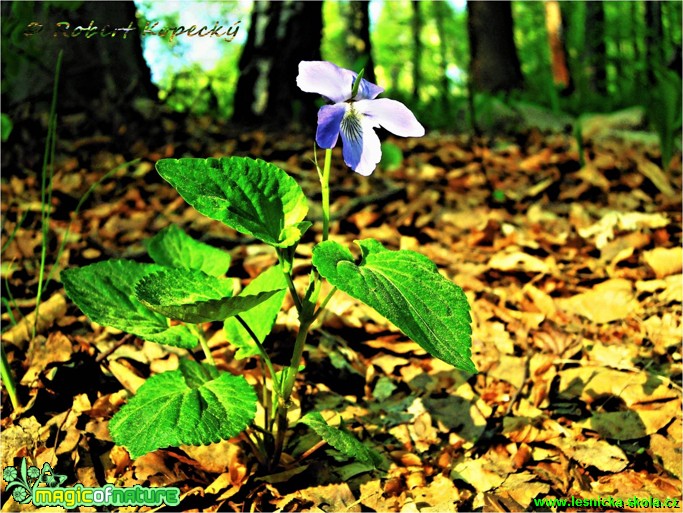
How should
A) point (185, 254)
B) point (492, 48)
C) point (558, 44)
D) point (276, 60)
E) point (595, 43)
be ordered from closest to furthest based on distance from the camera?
point (185, 254) < point (276, 60) < point (492, 48) < point (558, 44) < point (595, 43)

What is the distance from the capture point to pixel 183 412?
1168mm

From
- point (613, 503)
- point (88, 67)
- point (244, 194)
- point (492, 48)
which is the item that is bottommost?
point (613, 503)

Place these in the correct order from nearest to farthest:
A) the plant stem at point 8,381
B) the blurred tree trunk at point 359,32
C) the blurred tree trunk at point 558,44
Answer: the plant stem at point 8,381 → the blurred tree trunk at point 359,32 → the blurred tree trunk at point 558,44

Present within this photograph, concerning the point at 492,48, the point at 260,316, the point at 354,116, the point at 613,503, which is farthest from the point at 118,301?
the point at 492,48

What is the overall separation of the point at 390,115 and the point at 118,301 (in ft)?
2.57

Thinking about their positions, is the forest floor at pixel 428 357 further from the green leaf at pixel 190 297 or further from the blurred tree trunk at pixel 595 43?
the blurred tree trunk at pixel 595 43

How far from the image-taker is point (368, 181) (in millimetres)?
3416

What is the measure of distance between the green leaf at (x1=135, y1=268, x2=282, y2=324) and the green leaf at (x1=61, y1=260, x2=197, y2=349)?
16 centimetres

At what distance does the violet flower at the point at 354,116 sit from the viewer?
1102 mm

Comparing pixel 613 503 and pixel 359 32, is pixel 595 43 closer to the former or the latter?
pixel 359 32

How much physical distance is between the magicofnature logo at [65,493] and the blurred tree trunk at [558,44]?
8.31 m

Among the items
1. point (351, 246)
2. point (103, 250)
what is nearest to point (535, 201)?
point (351, 246)

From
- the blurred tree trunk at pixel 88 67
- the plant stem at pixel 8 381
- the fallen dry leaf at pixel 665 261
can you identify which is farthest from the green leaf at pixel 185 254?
the fallen dry leaf at pixel 665 261

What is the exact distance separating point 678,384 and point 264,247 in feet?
5.18
